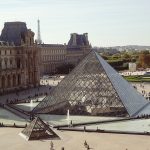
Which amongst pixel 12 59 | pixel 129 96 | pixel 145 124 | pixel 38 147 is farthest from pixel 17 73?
pixel 38 147

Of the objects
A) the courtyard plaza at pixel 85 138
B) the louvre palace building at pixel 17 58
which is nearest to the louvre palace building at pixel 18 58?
the louvre palace building at pixel 17 58

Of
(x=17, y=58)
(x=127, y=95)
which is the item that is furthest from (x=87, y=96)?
(x=17, y=58)

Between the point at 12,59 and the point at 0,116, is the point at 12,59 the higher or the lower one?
the higher one

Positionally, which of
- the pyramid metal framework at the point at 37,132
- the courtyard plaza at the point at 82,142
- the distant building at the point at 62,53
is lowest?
the courtyard plaza at the point at 82,142

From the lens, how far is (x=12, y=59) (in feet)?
244

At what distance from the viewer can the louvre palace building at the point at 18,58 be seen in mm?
71812

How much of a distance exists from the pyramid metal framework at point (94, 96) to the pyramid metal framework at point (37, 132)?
9789 mm

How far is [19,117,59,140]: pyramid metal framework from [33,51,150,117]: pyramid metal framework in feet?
32.1

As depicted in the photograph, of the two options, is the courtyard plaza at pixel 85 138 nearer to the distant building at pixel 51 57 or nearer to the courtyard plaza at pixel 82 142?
the courtyard plaza at pixel 82 142

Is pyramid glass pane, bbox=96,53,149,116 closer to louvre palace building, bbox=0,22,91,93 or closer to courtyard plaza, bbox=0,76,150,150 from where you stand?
courtyard plaza, bbox=0,76,150,150

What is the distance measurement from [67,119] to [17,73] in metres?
32.1

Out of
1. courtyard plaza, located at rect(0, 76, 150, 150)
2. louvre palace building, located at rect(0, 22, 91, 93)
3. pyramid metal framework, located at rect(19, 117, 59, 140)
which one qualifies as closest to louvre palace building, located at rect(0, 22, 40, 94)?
louvre palace building, located at rect(0, 22, 91, 93)

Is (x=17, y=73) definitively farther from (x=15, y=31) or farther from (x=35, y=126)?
(x=35, y=126)

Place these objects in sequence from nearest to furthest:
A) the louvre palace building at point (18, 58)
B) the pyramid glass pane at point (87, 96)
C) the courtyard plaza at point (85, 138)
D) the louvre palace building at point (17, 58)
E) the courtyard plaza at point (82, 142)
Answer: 1. the courtyard plaza at point (82, 142)
2. the courtyard plaza at point (85, 138)
3. the pyramid glass pane at point (87, 96)
4. the louvre palace building at point (17, 58)
5. the louvre palace building at point (18, 58)
